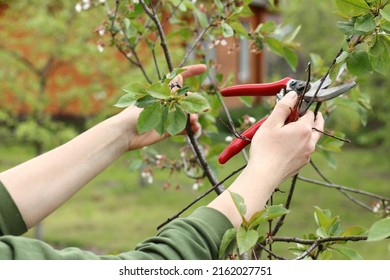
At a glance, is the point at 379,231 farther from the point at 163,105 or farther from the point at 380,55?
the point at 163,105

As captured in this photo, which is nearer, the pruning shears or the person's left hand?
the pruning shears

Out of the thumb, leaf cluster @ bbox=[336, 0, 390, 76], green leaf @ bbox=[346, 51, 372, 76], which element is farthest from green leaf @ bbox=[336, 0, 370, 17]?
the thumb

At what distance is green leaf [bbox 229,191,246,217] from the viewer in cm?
148

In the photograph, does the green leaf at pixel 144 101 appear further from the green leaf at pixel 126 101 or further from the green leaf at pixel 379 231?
the green leaf at pixel 379 231

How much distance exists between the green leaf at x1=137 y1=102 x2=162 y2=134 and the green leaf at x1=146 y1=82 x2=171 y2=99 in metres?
0.05

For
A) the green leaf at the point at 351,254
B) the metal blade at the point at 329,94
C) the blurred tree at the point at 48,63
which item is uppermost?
the metal blade at the point at 329,94

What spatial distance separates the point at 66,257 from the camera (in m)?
1.44

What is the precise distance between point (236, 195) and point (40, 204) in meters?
0.66

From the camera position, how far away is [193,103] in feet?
5.64

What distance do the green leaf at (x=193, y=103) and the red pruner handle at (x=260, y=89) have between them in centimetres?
31

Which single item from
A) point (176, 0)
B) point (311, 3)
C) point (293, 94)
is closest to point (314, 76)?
point (176, 0)

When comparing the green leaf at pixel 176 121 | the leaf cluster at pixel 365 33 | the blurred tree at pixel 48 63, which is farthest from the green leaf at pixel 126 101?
the blurred tree at pixel 48 63

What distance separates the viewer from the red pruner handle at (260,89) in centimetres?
195

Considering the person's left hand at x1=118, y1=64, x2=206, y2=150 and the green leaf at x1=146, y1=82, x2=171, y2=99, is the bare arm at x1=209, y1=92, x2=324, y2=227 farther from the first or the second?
the person's left hand at x1=118, y1=64, x2=206, y2=150
